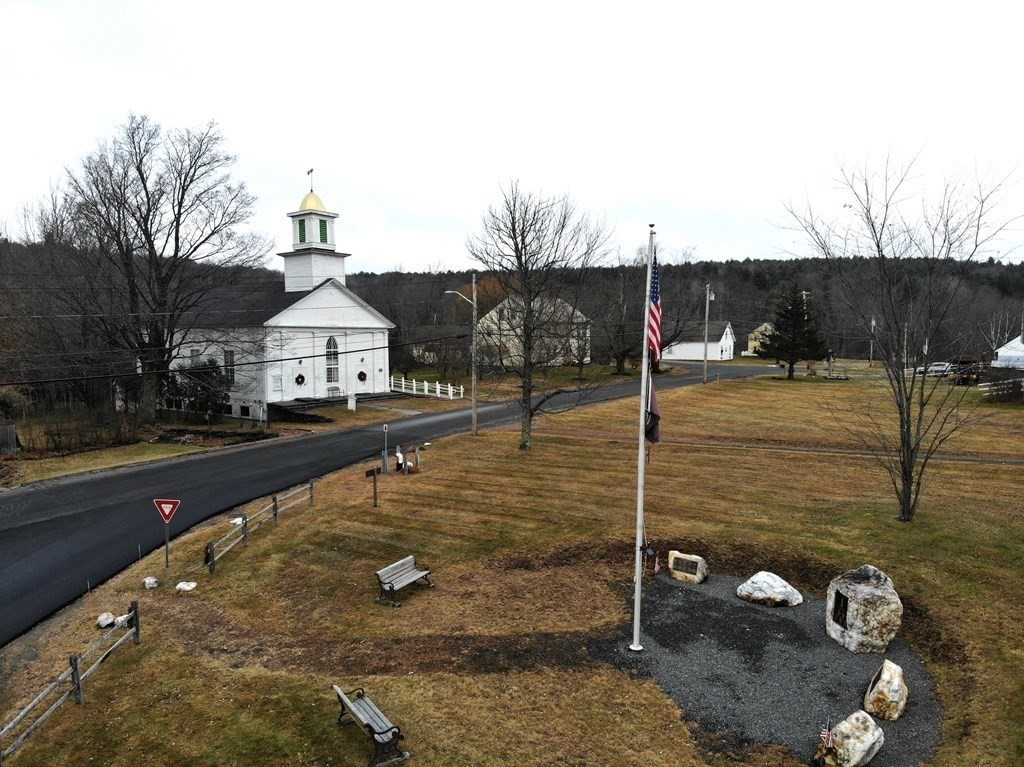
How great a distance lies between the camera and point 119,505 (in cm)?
1898

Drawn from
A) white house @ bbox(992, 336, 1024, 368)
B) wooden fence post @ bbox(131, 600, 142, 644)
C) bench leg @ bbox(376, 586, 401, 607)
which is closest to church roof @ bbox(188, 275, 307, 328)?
wooden fence post @ bbox(131, 600, 142, 644)

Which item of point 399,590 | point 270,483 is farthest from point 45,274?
point 399,590

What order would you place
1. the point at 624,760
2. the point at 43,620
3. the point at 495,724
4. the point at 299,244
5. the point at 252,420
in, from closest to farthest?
1. the point at 624,760
2. the point at 495,724
3. the point at 43,620
4. the point at 252,420
5. the point at 299,244

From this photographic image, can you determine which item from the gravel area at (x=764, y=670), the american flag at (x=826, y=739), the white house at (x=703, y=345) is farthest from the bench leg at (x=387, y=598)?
the white house at (x=703, y=345)

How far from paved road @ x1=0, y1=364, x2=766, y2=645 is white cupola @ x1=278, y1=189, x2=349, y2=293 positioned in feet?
44.9

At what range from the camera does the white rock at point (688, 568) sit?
12.3m

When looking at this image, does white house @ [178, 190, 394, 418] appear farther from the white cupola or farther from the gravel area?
the gravel area

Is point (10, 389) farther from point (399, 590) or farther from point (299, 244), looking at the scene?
point (399, 590)

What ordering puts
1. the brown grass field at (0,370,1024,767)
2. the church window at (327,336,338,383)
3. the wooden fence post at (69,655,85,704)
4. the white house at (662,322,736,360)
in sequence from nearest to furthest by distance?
the brown grass field at (0,370,1024,767)
the wooden fence post at (69,655,85,704)
the church window at (327,336,338,383)
the white house at (662,322,736,360)

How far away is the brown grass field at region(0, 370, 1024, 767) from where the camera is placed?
7820mm

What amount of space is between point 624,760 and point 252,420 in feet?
114

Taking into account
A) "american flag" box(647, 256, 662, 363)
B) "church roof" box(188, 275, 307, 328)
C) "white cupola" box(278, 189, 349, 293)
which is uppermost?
"white cupola" box(278, 189, 349, 293)

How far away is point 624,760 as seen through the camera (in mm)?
7301

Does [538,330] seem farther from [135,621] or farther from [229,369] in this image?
[229,369]
